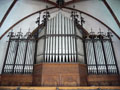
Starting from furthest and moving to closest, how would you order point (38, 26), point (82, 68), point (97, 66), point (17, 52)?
point (38, 26), point (17, 52), point (97, 66), point (82, 68)

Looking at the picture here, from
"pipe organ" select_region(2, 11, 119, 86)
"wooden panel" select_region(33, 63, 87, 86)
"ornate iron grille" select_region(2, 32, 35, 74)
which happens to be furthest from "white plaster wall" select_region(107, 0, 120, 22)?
"ornate iron grille" select_region(2, 32, 35, 74)

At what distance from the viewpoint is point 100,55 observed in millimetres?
7680

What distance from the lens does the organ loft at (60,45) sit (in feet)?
20.8

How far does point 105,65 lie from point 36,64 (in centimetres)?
380

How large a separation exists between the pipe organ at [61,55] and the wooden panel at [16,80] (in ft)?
0.22

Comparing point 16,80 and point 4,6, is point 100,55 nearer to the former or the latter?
point 16,80

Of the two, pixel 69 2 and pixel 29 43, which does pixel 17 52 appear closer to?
pixel 29 43

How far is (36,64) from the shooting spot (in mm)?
6766

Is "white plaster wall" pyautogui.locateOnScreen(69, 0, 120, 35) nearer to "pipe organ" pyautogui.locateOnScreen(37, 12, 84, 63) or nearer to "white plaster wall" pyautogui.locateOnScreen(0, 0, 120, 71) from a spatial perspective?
"white plaster wall" pyautogui.locateOnScreen(0, 0, 120, 71)

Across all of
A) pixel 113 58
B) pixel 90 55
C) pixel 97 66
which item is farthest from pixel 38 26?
pixel 113 58

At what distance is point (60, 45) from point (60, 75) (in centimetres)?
161

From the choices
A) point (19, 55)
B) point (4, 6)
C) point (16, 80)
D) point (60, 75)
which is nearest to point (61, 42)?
point (60, 75)

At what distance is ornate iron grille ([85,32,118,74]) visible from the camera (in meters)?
7.23

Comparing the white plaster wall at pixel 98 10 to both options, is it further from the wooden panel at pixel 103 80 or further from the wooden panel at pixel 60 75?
the wooden panel at pixel 60 75
